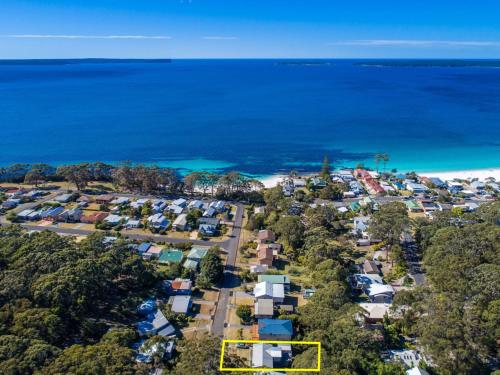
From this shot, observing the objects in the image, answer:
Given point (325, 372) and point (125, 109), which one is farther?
point (125, 109)

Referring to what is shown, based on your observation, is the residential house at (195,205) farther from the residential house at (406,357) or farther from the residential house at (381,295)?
the residential house at (406,357)

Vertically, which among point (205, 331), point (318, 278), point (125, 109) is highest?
point (125, 109)

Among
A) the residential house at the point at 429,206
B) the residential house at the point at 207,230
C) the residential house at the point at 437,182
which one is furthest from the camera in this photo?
the residential house at the point at 437,182

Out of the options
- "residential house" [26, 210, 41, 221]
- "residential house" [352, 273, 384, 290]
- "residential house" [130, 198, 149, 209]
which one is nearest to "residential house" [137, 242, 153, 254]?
"residential house" [130, 198, 149, 209]

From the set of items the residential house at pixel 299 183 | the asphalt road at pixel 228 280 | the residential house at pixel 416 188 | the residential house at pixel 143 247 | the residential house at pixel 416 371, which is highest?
the residential house at pixel 416 188

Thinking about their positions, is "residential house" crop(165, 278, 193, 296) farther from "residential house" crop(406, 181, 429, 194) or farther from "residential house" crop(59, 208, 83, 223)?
"residential house" crop(406, 181, 429, 194)

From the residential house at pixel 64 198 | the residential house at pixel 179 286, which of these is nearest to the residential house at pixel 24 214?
the residential house at pixel 64 198

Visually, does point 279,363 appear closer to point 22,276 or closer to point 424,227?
point 22,276

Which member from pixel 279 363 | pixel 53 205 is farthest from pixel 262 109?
pixel 279 363
